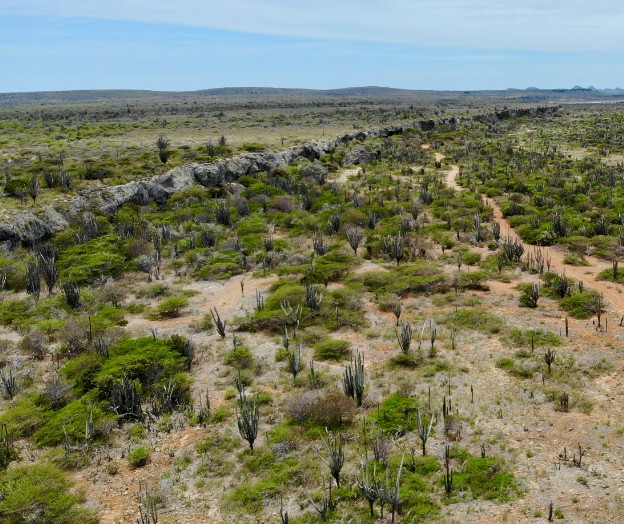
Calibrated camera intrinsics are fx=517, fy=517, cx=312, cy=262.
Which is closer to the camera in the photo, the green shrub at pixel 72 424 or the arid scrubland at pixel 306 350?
the arid scrubland at pixel 306 350

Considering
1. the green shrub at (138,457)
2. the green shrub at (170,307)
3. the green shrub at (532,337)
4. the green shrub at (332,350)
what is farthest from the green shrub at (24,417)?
the green shrub at (532,337)

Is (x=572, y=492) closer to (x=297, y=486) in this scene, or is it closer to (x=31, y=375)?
(x=297, y=486)

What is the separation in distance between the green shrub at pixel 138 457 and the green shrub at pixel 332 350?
16.7 feet

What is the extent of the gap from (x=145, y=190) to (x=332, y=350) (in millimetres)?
20076

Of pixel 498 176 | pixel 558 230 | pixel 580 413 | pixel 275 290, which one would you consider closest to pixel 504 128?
pixel 498 176

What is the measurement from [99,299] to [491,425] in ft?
44.0

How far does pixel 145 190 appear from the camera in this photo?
29938 millimetres

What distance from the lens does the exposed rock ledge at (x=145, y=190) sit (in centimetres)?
2302

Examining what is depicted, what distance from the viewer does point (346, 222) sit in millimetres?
26125

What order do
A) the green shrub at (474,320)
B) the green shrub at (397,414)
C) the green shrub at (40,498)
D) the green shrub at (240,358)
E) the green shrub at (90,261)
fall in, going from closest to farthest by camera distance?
the green shrub at (40,498)
the green shrub at (397,414)
the green shrub at (240,358)
the green shrub at (474,320)
the green shrub at (90,261)

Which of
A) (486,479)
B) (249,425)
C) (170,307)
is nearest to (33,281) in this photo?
(170,307)

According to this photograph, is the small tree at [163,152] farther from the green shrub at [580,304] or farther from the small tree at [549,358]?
the small tree at [549,358]

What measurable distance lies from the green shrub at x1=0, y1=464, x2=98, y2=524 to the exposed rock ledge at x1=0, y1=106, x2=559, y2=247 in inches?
621

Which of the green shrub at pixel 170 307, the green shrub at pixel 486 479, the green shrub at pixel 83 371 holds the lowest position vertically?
the green shrub at pixel 486 479
